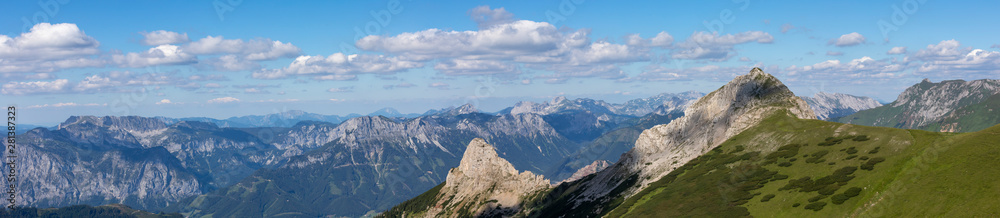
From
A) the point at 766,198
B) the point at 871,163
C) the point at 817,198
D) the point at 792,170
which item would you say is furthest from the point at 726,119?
the point at 817,198

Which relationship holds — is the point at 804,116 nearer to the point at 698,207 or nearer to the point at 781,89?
the point at 781,89

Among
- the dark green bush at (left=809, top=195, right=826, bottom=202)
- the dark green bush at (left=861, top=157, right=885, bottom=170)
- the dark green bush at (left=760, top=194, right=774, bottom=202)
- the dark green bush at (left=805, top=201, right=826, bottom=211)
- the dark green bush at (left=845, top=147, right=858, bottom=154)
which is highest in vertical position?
the dark green bush at (left=845, top=147, right=858, bottom=154)

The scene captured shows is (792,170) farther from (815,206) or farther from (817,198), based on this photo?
(815,206)

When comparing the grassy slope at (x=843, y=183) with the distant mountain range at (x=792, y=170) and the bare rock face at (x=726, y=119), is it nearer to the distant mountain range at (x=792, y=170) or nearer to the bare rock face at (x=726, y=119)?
the distant mountain range at (x=792, y=170)

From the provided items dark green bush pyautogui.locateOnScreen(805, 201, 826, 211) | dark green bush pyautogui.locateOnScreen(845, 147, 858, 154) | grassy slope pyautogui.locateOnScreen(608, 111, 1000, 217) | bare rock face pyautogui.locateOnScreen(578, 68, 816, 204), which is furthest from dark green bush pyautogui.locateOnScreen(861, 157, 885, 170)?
bare rock face pyautogui.locateOnScreen(578, 68, 816, 204)

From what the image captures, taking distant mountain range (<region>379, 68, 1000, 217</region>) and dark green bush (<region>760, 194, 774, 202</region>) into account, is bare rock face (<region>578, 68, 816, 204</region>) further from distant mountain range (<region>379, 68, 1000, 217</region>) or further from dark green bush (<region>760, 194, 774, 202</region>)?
dark green bush (<region>760, 194, 774, 202</region>)

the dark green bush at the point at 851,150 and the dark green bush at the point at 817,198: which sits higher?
the dark green bush at the point at 851,150

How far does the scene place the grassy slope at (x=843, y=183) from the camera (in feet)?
260

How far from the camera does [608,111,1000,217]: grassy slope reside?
79.1 metres

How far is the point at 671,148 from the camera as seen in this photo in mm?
197250

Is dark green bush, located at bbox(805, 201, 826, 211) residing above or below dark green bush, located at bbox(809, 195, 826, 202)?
below

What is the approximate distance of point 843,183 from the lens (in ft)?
321

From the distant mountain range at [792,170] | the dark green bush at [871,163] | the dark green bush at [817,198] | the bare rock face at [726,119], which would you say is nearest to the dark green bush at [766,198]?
the distant mountain range at [792,170]

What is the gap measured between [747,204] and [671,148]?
90.4 meters
